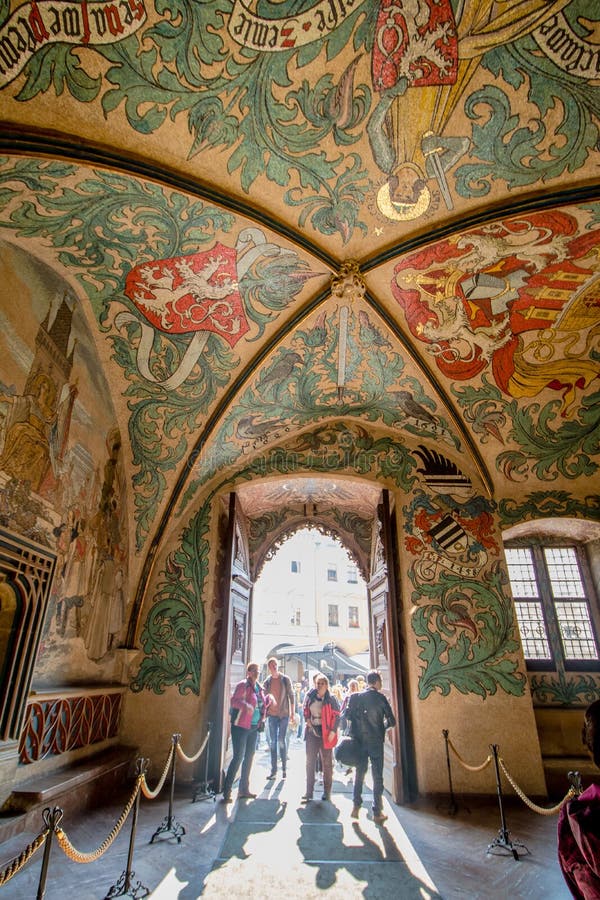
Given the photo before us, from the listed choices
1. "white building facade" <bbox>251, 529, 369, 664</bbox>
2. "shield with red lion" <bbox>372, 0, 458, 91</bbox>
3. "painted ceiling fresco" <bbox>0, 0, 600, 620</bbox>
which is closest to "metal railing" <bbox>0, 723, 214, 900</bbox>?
"painted ceiling fresco" <bbox>0, 0, 600, 620</bbox>

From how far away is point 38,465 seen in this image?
3.92 metres

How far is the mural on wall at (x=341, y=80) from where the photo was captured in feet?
8.82

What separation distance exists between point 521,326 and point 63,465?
16.4ft

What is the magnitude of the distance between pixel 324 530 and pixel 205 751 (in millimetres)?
4018

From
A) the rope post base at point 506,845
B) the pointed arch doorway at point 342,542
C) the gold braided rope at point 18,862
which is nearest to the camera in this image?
the gold braided rope at point 18,862

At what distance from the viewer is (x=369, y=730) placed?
497cm

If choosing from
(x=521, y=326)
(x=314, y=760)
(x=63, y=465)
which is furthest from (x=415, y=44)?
(x=314, y=760)

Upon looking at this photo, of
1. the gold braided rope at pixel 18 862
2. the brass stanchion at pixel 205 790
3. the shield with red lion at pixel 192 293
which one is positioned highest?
the shield with red lion at pixel 192 293

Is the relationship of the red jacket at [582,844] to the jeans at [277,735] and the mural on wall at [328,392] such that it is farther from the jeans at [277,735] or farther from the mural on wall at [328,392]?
the jeans at [277,735]

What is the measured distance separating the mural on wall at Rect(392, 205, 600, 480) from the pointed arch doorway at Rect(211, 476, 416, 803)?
6.68ft

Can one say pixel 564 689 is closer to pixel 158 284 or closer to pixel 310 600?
pixel 158 284

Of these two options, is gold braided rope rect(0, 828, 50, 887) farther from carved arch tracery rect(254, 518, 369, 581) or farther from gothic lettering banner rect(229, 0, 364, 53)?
carved arch tracery rect(254, 518, 369, 581)

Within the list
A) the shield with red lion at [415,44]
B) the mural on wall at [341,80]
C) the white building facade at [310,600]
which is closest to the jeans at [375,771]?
the mural on wall at [341,80]

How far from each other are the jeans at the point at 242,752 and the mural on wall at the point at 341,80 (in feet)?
18.4
